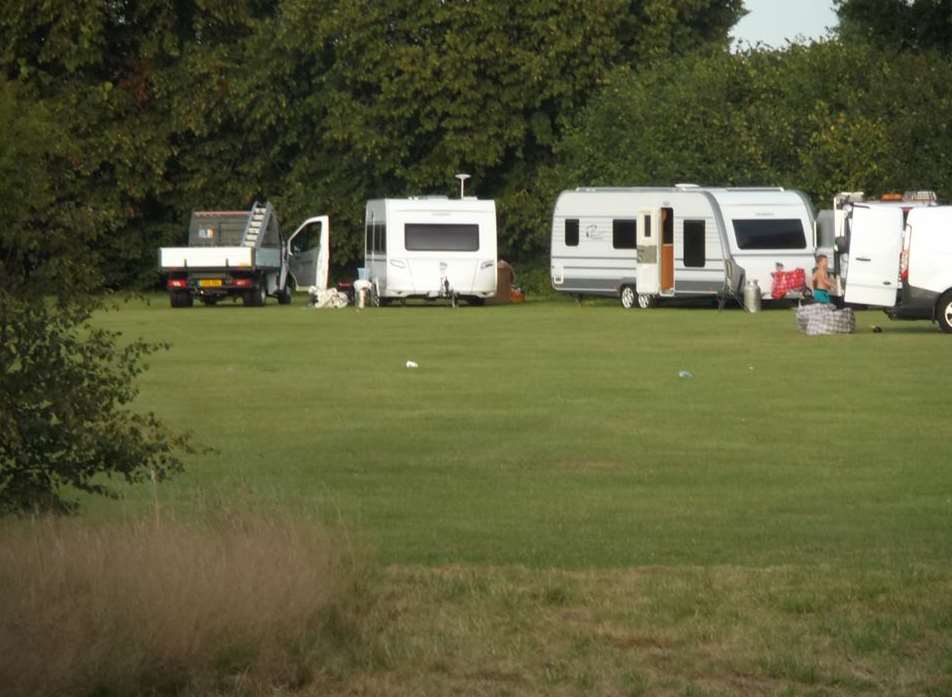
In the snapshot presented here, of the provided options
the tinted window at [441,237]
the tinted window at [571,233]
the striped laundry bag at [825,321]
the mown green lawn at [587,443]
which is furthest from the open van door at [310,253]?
the striped laundry bag at [825,321]

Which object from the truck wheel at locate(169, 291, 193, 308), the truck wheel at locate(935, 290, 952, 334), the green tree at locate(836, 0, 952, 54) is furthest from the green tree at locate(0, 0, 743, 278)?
the truck wheel at locate(935, 290, 952, 334)

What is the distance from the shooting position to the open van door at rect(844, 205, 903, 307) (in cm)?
3481

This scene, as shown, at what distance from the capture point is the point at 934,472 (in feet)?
49.4

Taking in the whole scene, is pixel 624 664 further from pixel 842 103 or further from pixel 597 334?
pixel 842 103

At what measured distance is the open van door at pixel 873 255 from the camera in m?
34.8

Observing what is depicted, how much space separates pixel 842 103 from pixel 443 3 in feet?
41.3

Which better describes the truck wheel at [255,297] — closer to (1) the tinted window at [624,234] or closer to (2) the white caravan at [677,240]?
(2) the white caravan at [677,240]

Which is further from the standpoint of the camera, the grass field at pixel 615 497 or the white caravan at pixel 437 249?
the white caravan at pixel 437 249

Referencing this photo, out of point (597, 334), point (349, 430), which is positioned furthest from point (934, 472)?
point (597, 334)

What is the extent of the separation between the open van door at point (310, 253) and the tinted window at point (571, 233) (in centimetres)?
656

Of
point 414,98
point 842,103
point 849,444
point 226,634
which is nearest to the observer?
point 226,634

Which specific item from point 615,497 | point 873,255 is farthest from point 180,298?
point 615,497

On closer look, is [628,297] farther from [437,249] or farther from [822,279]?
[822,279]

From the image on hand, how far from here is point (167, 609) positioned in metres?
8.09
